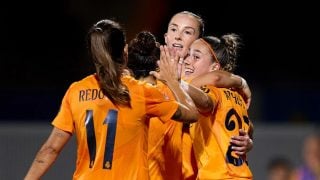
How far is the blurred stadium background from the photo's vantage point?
34.5ft

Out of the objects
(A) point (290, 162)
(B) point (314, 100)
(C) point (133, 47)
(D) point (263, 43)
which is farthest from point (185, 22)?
(D) point (263, 43)

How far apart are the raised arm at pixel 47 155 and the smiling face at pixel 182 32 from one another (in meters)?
1.26

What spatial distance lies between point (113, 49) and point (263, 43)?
9472 millimetres

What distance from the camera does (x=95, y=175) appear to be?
4.70m

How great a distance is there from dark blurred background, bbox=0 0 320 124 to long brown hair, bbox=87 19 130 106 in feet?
24.0

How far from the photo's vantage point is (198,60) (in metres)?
5.59

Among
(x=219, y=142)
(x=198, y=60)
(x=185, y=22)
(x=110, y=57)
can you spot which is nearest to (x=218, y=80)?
(x=198, y=60)

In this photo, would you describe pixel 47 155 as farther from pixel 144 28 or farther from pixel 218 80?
pixel 144 28

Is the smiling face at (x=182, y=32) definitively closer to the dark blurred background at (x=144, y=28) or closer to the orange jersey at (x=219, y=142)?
the orange jersey at (x=219, y=142)

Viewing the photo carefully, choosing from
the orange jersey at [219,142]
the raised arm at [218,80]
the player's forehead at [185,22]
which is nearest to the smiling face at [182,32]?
the player's forehead at [185,22]

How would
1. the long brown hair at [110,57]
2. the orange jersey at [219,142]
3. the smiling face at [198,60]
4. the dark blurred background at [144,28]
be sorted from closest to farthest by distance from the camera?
the long brown hair at [110,57]
the orange jersey at [219,142]
the smiling face at [198,60]
the dark blurred background at [144,28]

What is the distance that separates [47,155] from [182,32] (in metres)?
1.53

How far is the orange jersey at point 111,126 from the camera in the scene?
15.4 ft

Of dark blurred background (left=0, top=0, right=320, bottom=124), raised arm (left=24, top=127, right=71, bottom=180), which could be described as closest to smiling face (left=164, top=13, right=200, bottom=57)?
raised arm (left=24, top=127, right=71, bottom=180)
